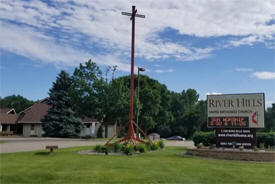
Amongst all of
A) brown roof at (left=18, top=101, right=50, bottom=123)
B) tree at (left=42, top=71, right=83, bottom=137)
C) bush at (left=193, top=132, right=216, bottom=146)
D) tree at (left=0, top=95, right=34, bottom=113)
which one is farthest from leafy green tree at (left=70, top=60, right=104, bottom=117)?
tree at (left=0, top=95, right=34, bottom=113)

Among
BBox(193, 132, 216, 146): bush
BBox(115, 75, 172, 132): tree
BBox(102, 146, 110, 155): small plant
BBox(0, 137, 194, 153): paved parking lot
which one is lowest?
BBox(0, 137, 194, 153): paved parking lot

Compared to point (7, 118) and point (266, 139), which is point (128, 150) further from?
point (7, 118)

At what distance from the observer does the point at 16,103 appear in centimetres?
8412

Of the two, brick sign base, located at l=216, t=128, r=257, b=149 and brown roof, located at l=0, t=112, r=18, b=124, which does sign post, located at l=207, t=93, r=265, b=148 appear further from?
brown roof, located at l=0, t=112, r=18, b=124

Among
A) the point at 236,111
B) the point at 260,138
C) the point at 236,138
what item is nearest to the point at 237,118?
the point at 236,111

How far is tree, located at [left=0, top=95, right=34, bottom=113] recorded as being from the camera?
81988 mm

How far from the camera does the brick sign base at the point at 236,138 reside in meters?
17.0

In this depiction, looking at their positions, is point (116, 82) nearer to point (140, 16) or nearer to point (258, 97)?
point (140, 16)

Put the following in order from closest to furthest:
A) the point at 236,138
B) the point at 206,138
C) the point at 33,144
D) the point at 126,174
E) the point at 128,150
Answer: the point at 126,174 < the point at 128,150 < the point at 236,138 < the point at 206,138 < the point at 33,144

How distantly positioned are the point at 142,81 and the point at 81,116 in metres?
15.2

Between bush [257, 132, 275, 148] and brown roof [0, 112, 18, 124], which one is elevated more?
brown roof [0, 112, 18, 124]

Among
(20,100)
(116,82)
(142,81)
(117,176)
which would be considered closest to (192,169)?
(117,176)

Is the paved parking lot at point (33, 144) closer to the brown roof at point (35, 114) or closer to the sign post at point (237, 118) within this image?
the sign post at point (237, 118)

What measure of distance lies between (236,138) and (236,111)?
5.25 feet
